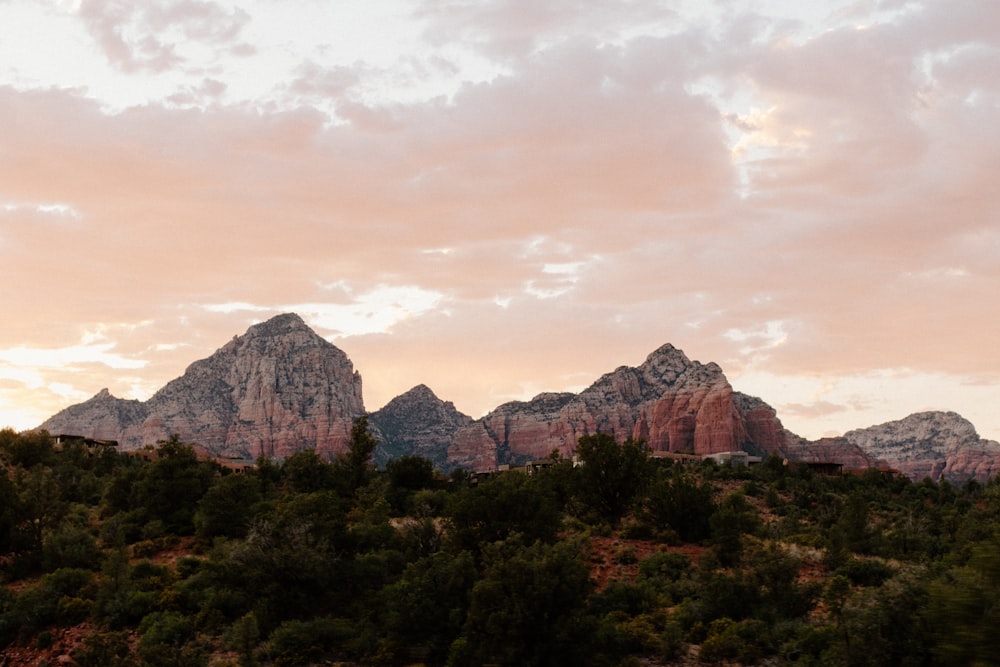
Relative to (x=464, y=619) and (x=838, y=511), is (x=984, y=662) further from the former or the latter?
(x=838, y=511)

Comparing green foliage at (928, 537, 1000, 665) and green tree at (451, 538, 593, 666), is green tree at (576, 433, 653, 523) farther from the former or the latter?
green foliage at (928, 537, 1000, 665)

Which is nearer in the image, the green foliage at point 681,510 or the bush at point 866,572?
the bush at point 866,572


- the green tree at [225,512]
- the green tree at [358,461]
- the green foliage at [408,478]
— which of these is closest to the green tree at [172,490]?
the green tree at [225,512]

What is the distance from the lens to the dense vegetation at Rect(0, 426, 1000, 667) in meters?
34.2

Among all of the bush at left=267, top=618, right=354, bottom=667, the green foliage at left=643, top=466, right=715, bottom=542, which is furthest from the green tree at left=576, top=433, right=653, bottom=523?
the bush at left=267, top=618, right=354, bottom=667

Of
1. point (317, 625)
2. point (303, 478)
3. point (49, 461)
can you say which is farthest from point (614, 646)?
point (49, 461)

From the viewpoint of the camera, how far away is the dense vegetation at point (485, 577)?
34250mm

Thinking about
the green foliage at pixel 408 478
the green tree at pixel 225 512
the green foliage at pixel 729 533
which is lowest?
the green foliage at pixel 729 533

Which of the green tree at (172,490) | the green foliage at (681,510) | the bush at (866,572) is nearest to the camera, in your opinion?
the bush at (866,572)

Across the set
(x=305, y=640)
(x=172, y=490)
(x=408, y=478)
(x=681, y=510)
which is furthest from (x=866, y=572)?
(x=172, y=490)

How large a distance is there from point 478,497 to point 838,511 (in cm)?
3800

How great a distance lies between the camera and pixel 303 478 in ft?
243

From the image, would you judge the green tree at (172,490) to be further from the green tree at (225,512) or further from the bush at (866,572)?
the bush at (866,572)

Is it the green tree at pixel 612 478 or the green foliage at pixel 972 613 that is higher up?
the green tree at pixel 612 478
